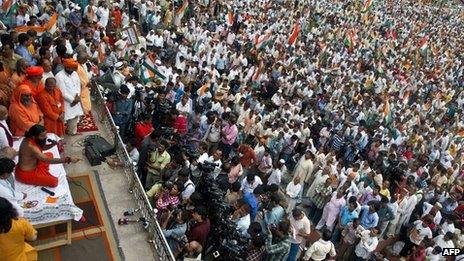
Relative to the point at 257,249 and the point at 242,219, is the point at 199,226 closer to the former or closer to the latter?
the point at 242,219

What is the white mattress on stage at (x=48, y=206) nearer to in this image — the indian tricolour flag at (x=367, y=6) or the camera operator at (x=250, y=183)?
the camera operator at (x=250, y=183)

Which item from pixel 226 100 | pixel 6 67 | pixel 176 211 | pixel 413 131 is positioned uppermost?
pixel 6 67

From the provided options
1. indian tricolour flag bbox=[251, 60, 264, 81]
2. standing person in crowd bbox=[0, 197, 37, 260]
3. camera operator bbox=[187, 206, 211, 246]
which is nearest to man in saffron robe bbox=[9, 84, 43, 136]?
standing person in crowd bbox=[0, 197, 37, 260]

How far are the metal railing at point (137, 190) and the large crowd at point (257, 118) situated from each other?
25 centimetres

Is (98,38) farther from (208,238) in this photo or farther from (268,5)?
(268,5)

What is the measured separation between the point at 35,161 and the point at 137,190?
1.81 meters

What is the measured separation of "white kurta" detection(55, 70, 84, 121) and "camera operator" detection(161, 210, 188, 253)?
2433 millimetres

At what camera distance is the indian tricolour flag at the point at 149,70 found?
1074 centimetres

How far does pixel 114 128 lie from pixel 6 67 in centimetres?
198

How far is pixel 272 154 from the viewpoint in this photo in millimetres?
10984

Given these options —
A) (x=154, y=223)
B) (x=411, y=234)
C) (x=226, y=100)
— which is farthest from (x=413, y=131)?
(x=154, y=223)

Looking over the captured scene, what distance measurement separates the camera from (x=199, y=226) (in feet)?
19.9

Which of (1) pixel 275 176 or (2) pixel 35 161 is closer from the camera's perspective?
(2) pixel 35 161

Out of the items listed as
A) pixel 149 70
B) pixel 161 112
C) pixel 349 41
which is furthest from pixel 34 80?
Answer: pixel 349 41
